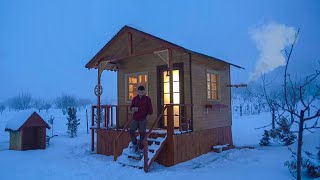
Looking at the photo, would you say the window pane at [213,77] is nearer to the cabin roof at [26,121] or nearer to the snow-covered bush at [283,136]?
the snow-covered bush at [283,136]

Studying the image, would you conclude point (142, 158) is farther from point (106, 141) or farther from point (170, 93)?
point (106, 141)

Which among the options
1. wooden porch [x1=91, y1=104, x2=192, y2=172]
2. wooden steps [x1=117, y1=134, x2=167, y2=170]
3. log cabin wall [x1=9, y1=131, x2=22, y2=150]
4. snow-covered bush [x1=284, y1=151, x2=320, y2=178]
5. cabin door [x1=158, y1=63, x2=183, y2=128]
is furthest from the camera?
log cabin wall [x1=9, y1=131, x2=22, y2=150]

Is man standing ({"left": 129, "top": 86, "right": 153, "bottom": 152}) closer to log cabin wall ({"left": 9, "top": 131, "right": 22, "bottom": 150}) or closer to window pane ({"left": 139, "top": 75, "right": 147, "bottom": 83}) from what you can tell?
window pane ({"left": 139, "top": 75, "right": 147, "bottom": 83})

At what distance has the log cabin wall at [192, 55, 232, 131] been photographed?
1106 cm

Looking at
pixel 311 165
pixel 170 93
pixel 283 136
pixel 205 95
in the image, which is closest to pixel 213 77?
pixel 205 95

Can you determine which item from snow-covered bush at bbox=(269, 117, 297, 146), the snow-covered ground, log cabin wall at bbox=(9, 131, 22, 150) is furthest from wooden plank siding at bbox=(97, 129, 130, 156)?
snow-covered bush at bbox=(269, 117, 297, 146)

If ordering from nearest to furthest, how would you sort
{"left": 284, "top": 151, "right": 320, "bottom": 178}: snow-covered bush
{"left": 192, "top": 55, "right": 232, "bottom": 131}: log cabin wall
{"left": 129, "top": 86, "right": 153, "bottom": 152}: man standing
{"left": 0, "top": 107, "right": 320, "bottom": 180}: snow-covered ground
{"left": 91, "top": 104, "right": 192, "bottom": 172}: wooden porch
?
{"left": 284, "top": 151, "right": 320, "bottom": 178}: snow-covered bush, {"left": 0, "top": 107, "right": 320, "bottom": 180}: snow-covered ground, {"left": 129, "top": 86, "right": 153, "bottom": 152}: man standing, {"left": 91, "top": 104, "right": 192, "bottom": 172}: wooden porch, {"left": 192, "top": 55, "right": 232, "bottom": 131}: log cabin wall

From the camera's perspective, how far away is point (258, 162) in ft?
30.1

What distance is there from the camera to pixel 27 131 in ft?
43.8

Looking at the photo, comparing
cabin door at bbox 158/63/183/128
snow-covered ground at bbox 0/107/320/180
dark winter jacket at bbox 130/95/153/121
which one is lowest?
snow-covered ground at bbox 0/107/320/180

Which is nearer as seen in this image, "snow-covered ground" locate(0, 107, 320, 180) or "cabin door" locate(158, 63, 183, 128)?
"snow-covered ground" locate(0, 107, 320, 180)

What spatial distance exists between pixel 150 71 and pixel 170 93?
2.82 meters

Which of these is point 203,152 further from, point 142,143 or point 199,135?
point 142,143

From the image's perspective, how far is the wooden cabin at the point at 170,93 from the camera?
9802 mm
